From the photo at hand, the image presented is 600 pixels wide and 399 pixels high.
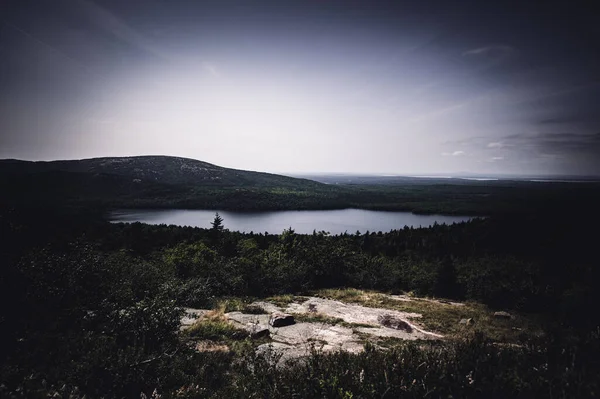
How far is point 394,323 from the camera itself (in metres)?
12.0

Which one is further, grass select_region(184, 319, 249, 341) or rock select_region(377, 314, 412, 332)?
rock select_region(377, 314, 412, 332)

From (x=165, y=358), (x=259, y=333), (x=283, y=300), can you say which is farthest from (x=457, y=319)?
(x=165, y=358)

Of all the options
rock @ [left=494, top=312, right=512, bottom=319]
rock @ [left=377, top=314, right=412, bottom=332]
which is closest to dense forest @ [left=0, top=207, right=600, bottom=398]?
rock @ [left=494, top=312, right=512, bottom=319]

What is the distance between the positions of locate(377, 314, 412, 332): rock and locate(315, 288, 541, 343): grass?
0.91m

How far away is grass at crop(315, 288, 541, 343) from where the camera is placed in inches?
444

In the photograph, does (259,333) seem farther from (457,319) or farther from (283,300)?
(457,319)

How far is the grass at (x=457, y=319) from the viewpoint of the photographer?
37.0ft

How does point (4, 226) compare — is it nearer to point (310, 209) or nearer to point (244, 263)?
point (244, 263)

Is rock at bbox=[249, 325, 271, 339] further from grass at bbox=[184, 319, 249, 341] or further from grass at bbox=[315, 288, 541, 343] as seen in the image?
grass at bbox=[315, 288, 541, 343]

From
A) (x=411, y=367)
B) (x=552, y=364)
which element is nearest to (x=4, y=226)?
(x=411, y=367)

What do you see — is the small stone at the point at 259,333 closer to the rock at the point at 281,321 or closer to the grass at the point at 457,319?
the rock at the point at 281,321

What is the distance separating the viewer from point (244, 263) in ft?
66.7

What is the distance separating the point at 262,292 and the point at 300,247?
1014cm

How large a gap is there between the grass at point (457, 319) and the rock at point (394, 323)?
2.98ft
